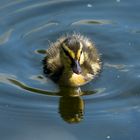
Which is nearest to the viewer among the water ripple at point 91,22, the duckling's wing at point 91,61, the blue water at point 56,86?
the blue water at point 56,86

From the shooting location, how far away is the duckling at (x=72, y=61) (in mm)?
7391

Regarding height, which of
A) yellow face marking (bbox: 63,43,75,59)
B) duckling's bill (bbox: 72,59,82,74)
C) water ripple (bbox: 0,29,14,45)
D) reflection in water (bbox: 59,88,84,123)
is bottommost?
reflection in water (bbox: 59,88,84,123)

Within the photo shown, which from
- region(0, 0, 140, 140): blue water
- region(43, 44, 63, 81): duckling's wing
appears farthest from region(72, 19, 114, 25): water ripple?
region(43, 44, 63, 81): duckling's wing

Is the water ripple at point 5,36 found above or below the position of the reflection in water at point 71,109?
above

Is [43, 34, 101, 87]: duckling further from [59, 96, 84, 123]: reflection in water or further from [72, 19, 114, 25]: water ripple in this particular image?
[72, 19, 114, 25]: water ripple

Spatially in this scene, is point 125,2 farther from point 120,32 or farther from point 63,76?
point 63,76

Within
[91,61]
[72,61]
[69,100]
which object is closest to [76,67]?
[72,61]

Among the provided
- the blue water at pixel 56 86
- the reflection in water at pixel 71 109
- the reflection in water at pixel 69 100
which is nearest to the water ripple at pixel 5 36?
the blue water at pixel 56 86

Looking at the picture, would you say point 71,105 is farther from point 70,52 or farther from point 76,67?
point 70,52

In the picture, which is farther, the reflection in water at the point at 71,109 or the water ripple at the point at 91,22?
the water ripple at the point at 91,22

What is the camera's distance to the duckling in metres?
7.39

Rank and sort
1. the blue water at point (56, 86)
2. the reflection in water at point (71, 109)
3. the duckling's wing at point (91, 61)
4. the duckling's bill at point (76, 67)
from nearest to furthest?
1. the blue water at point (56, 86)
2. the reflection in water at point (71, 109)
3. the duckling's bill at point (76, 67)
4. the duckling's wing at point (91, 61)

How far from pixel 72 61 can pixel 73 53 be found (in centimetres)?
9

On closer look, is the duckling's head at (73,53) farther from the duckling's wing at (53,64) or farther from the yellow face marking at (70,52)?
the duckling's wing at (53,64)
